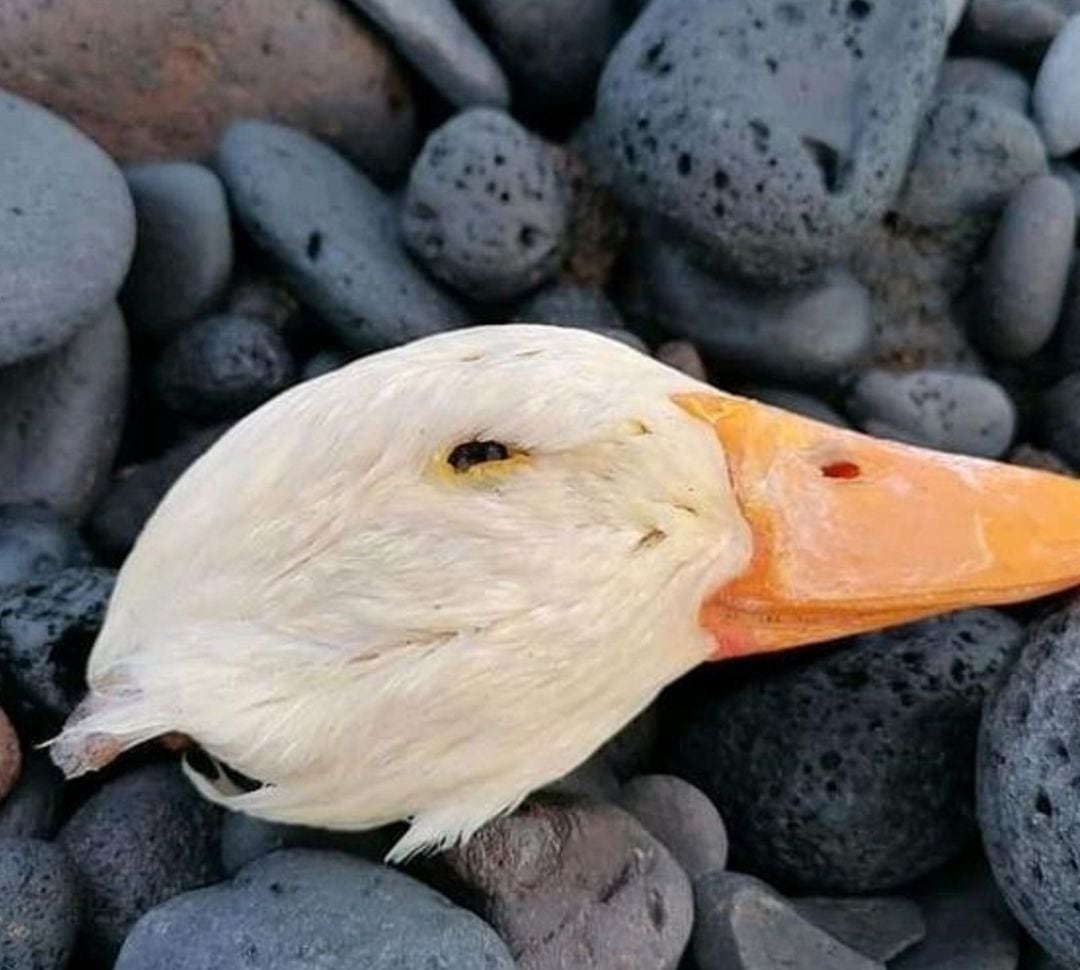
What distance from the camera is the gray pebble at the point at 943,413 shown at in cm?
144

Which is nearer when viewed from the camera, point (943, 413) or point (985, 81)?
point (943, 413)

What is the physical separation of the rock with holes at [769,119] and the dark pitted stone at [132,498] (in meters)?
0.43

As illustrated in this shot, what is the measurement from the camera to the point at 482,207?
4.63ft

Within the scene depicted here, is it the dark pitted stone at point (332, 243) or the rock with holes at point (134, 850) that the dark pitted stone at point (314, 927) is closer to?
the rock with holes at point (134, 850)

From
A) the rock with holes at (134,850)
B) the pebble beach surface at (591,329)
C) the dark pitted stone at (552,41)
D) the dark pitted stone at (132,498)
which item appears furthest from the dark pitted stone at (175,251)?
the rock with holes at (134,850)

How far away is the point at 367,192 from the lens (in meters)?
1.51

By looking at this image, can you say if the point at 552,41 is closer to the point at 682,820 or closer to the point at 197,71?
the point at 197,71

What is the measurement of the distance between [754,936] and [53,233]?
2.33ft

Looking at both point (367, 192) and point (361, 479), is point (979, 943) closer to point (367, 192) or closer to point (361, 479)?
point (361, 479)

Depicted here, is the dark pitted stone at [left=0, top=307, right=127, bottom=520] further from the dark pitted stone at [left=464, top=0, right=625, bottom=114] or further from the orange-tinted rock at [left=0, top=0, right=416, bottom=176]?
the dark pitted stone at [left=464, top=0, right=625, bottom=114]

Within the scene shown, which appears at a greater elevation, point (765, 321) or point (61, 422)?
point (765, 321)

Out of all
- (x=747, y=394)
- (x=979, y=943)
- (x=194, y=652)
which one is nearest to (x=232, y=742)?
(x=194, y=652)

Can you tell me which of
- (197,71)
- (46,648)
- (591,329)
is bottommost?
(46,648)

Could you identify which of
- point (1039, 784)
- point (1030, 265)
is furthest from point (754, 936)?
point (1030, 265)
